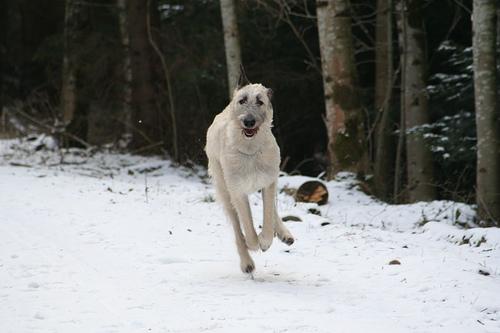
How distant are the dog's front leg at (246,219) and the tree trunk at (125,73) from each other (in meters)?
11.7

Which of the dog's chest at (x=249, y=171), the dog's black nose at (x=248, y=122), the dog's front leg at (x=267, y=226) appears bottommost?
the dog's front leg at (x=267, y=226)

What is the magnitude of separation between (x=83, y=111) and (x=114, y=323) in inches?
536

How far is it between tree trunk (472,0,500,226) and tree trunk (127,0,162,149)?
9.06 metres

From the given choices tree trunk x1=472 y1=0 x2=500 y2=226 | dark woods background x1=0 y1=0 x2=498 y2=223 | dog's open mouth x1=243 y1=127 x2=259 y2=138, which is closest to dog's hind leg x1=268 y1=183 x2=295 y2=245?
dog's open mouth x1=243 y1=127 x2=259 y2=138

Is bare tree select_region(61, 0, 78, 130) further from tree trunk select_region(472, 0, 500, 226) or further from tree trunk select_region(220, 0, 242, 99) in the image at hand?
tree trunk select_region(472, 0, 500, 226)

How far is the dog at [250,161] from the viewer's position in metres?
5.92

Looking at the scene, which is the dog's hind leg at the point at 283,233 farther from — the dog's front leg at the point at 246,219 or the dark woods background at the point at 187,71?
the dark woods background at the point at 187,71

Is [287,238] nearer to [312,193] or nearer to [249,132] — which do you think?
[249,132]

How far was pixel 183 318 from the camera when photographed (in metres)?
4.74

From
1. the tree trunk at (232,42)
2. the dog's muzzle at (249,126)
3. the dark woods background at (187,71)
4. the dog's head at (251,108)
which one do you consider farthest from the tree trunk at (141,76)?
the dog's muzzle at (249,126)

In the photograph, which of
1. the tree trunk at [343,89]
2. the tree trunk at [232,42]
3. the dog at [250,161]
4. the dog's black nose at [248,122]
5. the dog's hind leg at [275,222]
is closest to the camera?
the dog's black nose at [248,122]

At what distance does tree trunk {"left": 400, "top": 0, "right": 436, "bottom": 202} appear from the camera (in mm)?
13133

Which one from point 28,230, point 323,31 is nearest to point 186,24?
point 323,31

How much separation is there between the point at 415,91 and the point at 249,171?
788cm
